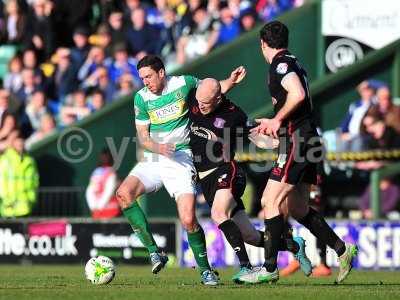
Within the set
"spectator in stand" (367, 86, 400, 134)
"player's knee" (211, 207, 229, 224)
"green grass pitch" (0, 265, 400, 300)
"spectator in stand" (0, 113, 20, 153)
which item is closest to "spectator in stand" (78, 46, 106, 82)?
"spectator in stand" (0, 113, 20, 153)

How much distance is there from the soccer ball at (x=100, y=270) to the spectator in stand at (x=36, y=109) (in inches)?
387

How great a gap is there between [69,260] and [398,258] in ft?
17.8

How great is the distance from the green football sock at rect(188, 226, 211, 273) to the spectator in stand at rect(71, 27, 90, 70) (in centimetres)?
1078

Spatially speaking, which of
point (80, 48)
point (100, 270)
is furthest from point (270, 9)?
point (100, 270)

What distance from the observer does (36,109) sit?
2158 cm

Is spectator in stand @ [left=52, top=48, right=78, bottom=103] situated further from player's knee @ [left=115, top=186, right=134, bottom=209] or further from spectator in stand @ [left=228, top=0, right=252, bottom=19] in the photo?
player's knee @ [left=115, top=186, right=134, bottom=209]

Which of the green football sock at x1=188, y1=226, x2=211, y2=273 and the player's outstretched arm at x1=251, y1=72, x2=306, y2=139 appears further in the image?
the green football sock at x1=188, y1=226, x2=211, y2=273

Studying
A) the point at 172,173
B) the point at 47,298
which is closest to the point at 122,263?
the point at 172,173

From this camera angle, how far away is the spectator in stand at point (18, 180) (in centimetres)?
1933

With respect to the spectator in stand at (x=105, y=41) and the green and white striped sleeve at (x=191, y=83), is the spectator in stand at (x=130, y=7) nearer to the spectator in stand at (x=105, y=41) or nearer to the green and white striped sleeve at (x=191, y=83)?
the spectator in stand at (x=105, y=41)

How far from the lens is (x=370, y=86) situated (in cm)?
1873

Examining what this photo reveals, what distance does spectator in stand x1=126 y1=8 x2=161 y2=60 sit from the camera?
21.8 meters

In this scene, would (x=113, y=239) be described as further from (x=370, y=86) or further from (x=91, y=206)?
(x=370, y=86)

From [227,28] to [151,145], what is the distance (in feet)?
28.7
